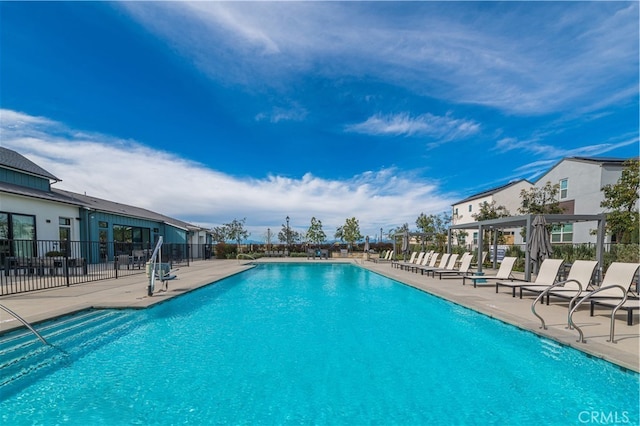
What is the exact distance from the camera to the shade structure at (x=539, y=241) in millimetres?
8688

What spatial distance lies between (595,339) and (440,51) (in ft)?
33.4

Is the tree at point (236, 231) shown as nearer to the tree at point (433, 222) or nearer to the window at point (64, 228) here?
the window at point (64, 228)

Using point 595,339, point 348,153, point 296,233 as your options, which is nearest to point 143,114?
point 348,153

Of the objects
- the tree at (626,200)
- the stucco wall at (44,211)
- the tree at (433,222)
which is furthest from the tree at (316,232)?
the tree at (626,200)

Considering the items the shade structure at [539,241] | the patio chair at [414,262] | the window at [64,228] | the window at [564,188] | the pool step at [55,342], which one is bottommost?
the patio chair at [414,262]

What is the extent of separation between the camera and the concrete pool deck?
4.19m

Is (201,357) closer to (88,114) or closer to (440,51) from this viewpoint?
(440,51)

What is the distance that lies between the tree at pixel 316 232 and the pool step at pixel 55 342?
1125 inches

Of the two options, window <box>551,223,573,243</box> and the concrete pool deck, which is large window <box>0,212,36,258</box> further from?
window <box>551,223,573,243</box>

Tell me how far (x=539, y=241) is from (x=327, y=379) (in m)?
8.18

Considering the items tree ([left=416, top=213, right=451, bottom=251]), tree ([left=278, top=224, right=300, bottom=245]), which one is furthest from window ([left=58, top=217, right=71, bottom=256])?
tree ([left=416, top=213, right=451, bottom=251])

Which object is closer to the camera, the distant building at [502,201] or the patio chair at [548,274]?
the patio chair at [548,274]

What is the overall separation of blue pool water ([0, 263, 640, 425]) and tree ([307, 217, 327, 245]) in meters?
28.5

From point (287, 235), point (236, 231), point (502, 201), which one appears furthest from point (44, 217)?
point (502, 201)
